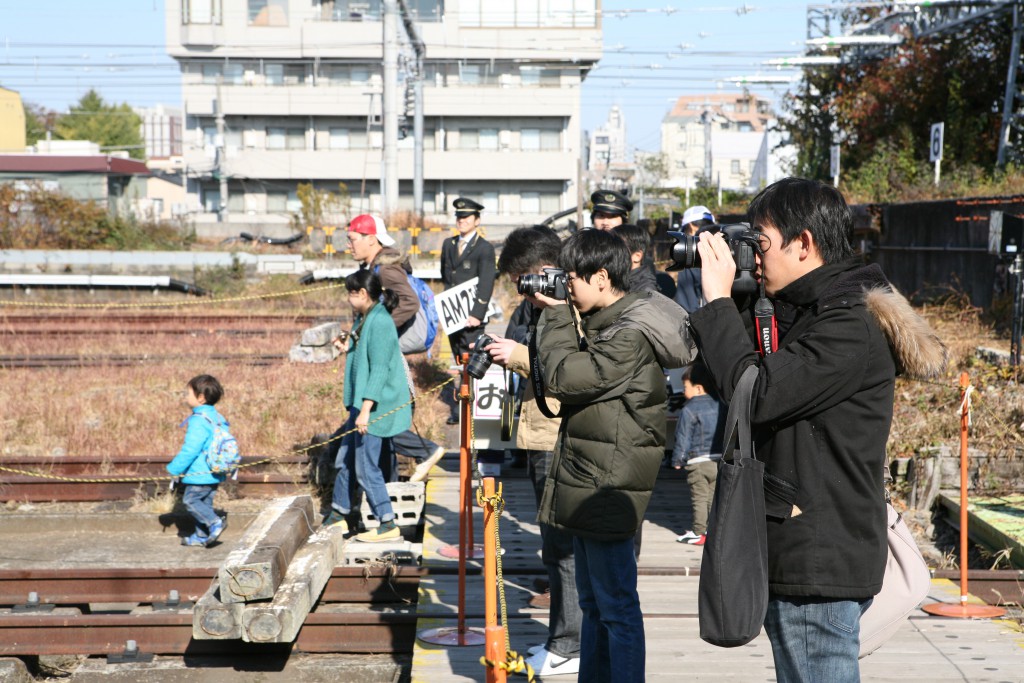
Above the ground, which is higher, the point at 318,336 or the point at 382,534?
the point at 318,336

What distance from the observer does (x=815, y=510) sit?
115 inches

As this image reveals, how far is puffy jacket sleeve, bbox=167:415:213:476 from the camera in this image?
8.00 m

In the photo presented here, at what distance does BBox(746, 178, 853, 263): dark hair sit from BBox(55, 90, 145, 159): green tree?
9248cm

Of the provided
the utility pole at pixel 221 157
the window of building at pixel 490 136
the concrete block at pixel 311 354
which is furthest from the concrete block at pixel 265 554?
the window of building at pixel 490 136

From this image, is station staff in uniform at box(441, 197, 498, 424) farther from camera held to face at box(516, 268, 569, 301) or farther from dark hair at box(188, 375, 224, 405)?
camera held to face at box(516, 268, 569, 301)

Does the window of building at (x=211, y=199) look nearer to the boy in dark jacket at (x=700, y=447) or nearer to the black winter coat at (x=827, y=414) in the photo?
the boy in dark jacket at (x=700, y=447)

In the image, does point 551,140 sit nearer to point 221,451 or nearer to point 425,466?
point 425,466

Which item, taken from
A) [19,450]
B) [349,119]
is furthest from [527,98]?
[19,450]

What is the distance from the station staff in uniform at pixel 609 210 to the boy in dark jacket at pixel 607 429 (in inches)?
116

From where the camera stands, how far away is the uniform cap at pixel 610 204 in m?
7.29

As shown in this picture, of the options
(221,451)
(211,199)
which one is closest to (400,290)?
(221,451)

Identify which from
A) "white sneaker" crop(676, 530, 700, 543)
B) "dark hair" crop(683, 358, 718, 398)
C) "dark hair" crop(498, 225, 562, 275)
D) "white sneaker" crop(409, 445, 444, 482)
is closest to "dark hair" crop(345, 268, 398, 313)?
"white sneaker" crop(409, 445, 444, 482)

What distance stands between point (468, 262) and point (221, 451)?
3166 millimetres

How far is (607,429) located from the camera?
4.17m
